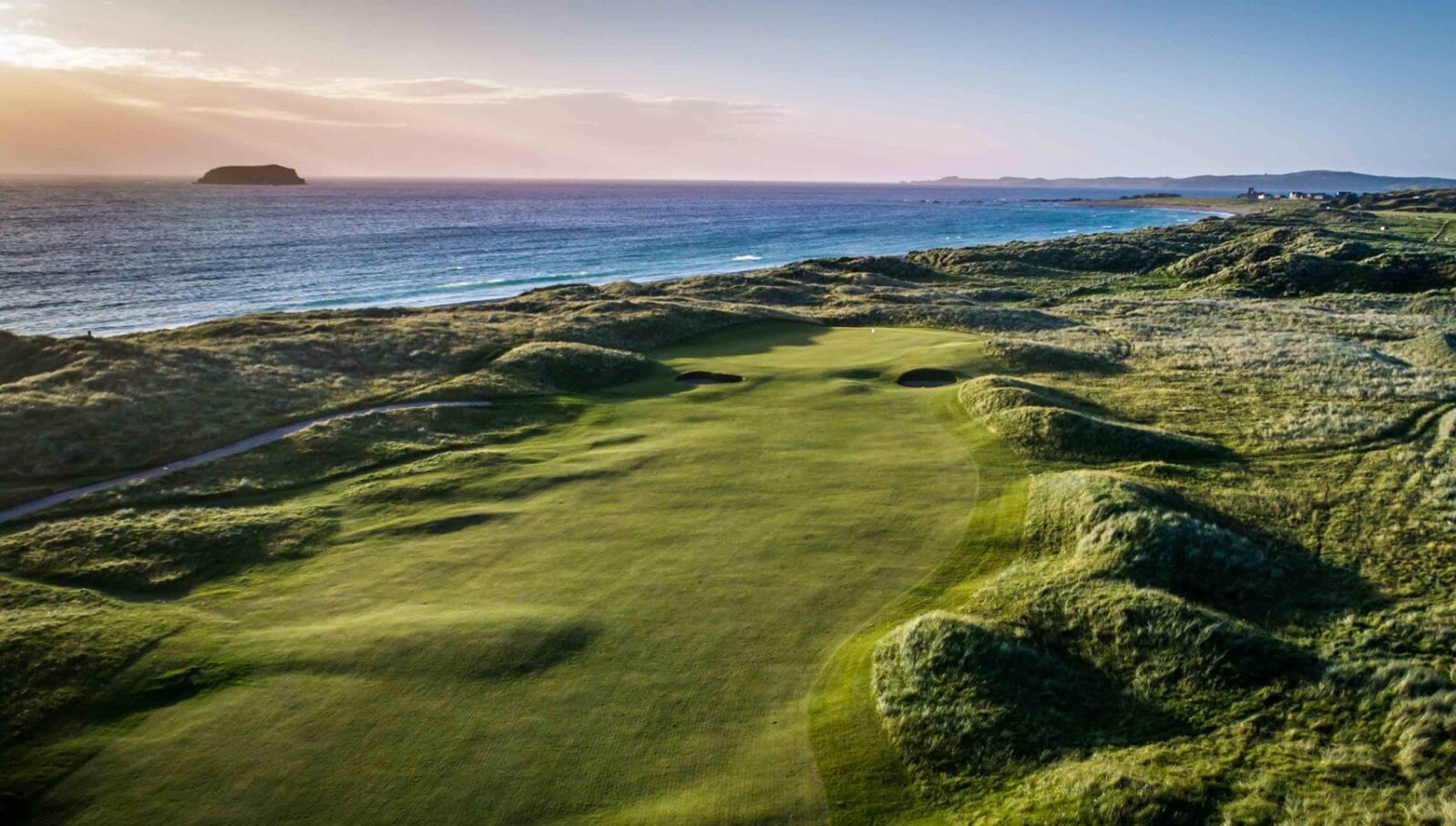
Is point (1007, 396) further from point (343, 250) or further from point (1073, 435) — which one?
point (343, 250)

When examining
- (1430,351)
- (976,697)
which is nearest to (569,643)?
(976,697)

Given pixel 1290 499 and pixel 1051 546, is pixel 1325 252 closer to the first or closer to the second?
pixel 1290 499

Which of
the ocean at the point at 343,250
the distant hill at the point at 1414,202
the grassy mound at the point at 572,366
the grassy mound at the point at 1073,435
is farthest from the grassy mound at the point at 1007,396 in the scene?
the distant hill at the point at 1414,202

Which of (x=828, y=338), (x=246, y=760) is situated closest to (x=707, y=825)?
(x=246, y=760)

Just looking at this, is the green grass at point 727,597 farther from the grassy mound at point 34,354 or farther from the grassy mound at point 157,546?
the grassy mound at point 34,354

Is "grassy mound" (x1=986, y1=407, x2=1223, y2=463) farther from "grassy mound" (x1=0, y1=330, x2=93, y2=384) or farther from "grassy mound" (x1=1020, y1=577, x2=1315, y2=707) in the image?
"grassy mound" (x1=0, y1=330, x2=93, y2=384)

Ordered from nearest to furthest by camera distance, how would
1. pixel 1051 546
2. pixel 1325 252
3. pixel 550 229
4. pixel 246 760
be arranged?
pixel 246 760
pixel 1051 546
pixel 1325 252
pixel 550 229
